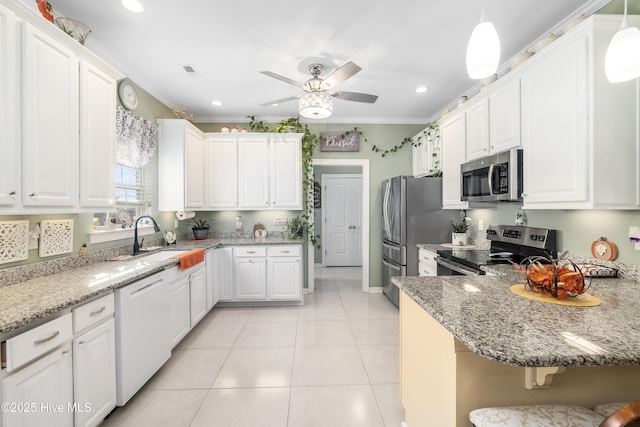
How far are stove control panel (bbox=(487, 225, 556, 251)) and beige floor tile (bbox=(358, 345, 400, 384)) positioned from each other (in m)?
1.48

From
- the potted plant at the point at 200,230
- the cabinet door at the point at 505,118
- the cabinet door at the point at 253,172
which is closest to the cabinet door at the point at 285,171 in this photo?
the cabinet door at the point at 253,172

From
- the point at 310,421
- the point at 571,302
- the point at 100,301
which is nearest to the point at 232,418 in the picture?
the point at 310,421

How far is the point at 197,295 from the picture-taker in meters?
3.16

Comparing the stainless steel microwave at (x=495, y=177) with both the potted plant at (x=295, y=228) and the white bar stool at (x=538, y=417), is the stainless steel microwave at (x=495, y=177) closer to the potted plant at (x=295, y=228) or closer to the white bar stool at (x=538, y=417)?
the white bar stool at (x=538, y=417)

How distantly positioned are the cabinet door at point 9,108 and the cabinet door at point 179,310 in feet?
4.60

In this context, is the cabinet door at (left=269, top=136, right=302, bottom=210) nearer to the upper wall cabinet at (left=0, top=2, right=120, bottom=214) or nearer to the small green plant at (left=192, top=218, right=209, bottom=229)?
the small green plant at (left=192, top=218, right=209, bottom=229)

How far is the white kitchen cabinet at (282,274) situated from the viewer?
390cm

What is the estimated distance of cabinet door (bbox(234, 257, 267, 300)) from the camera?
387 cm

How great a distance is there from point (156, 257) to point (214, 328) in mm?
1046

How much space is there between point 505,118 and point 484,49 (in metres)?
1.46

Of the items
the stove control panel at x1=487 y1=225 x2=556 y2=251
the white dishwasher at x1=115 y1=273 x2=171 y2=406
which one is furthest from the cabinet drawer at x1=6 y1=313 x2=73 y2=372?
the stove control panel at x1=487 y1=225 x2=556 y2=251

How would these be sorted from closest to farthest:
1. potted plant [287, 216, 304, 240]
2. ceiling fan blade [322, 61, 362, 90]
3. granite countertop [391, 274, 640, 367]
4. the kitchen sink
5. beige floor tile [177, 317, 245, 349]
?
granite countertop [391, 274, 640, 367] → ceiling fan blade [322, 61, 362, 90] → the kitchen sink → beige floor tile [177, 317, 245, 349] → potted plant [287, 216, 304, 240]

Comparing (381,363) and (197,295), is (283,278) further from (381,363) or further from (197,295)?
(381,363)

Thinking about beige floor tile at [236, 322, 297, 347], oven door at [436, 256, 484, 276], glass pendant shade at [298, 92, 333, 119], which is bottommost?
beige floor tile at [236, 322, 297, 347]
